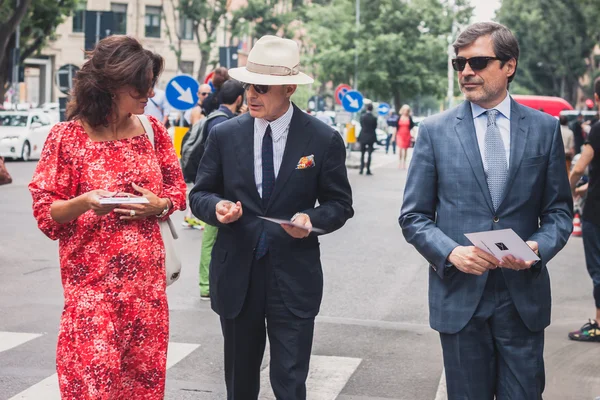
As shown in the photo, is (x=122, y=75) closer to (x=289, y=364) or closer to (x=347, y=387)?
(x=289, y=364)

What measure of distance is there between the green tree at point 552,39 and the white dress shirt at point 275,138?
52488 mm

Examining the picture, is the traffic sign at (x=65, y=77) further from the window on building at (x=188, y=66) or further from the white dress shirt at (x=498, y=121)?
the window on building at (x=188, y=66)

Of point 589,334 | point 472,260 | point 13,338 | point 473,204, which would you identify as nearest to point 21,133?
point 13,338

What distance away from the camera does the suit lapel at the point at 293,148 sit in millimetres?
4449

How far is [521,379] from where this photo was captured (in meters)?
3.93

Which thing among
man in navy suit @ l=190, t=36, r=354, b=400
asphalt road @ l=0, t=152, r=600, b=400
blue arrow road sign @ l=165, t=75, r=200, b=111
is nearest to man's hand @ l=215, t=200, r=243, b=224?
man in navy suit @ l=190, t=36, r=354, b=400

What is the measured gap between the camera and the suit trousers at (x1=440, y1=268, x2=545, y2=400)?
393 centimetres

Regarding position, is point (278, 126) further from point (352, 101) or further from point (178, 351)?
point (352, 101)

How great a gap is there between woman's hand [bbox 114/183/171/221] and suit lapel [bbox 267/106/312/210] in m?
0.51

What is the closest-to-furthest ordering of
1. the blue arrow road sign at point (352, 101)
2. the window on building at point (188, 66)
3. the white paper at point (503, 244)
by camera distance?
the white paper at point (503, 244) < the blue arrow road sign at point (352, 101) < the window on building at point (188, 66)

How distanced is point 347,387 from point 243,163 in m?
2.40

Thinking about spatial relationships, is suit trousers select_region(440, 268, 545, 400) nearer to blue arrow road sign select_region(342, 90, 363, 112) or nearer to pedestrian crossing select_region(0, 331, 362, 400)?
pedestrian crossing select_region(0, 331, 362, 400)

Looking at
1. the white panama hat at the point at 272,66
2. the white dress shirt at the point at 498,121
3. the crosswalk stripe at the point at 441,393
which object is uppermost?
the white panama hat at the point at 272,66

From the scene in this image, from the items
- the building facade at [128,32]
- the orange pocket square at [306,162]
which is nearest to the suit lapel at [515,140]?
the orange pocket square at [306,162]
